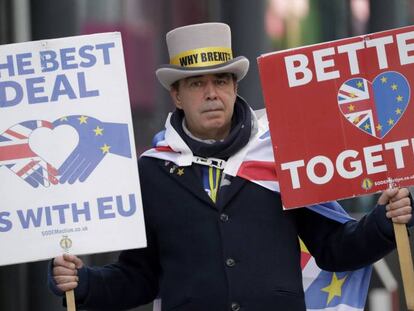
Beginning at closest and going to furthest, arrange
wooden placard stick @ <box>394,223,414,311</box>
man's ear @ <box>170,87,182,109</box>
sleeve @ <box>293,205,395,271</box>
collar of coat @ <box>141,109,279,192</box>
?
wooden placard stick @ <box>394,223,414,311</box>
sleeve @ <box>293,205,395,271</box>
collar of coat @ <box>141,109,279,192</box>
man's ear @ <box>170,87,182,109</box>

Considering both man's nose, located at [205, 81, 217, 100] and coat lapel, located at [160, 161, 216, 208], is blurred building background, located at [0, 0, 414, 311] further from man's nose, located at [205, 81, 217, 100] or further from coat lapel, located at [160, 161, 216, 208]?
Result: man's nose, located at [205, 81, 217, 100]

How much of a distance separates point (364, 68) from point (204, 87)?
2.09 feet

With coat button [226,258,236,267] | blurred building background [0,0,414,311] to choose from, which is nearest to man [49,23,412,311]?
coat button [226,258,236,267]

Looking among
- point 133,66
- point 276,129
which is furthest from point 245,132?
point 133,66

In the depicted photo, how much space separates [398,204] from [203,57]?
99 cm

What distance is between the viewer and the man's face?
4719 mm

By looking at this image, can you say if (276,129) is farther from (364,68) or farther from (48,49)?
(48,49)

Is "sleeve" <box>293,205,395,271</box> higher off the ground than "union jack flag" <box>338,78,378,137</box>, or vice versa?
"union jack flag" <box>338,78,378,137</box>

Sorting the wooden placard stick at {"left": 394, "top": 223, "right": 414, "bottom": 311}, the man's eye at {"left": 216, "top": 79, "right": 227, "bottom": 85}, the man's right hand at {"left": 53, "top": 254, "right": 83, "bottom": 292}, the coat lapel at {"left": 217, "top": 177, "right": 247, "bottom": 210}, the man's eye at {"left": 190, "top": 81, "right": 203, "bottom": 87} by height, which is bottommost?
the wooden placard stick at {"left": 394, "top": 223, "right": 414, "bottom": 311}

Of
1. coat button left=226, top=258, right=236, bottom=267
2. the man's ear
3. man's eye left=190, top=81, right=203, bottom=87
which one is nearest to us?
coat button left=226, top=258, right=236, bottom=267

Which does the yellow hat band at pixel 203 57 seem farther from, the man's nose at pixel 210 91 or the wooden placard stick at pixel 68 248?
the wooden placard stick at pixel 68 248

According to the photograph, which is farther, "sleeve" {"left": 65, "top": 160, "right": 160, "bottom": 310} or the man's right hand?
"sleeve" {"left": 65, "top": 160, "right": 160, "bottom": 310}

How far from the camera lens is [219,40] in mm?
4906

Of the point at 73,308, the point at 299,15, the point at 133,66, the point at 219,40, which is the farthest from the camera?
the point at 299,15
